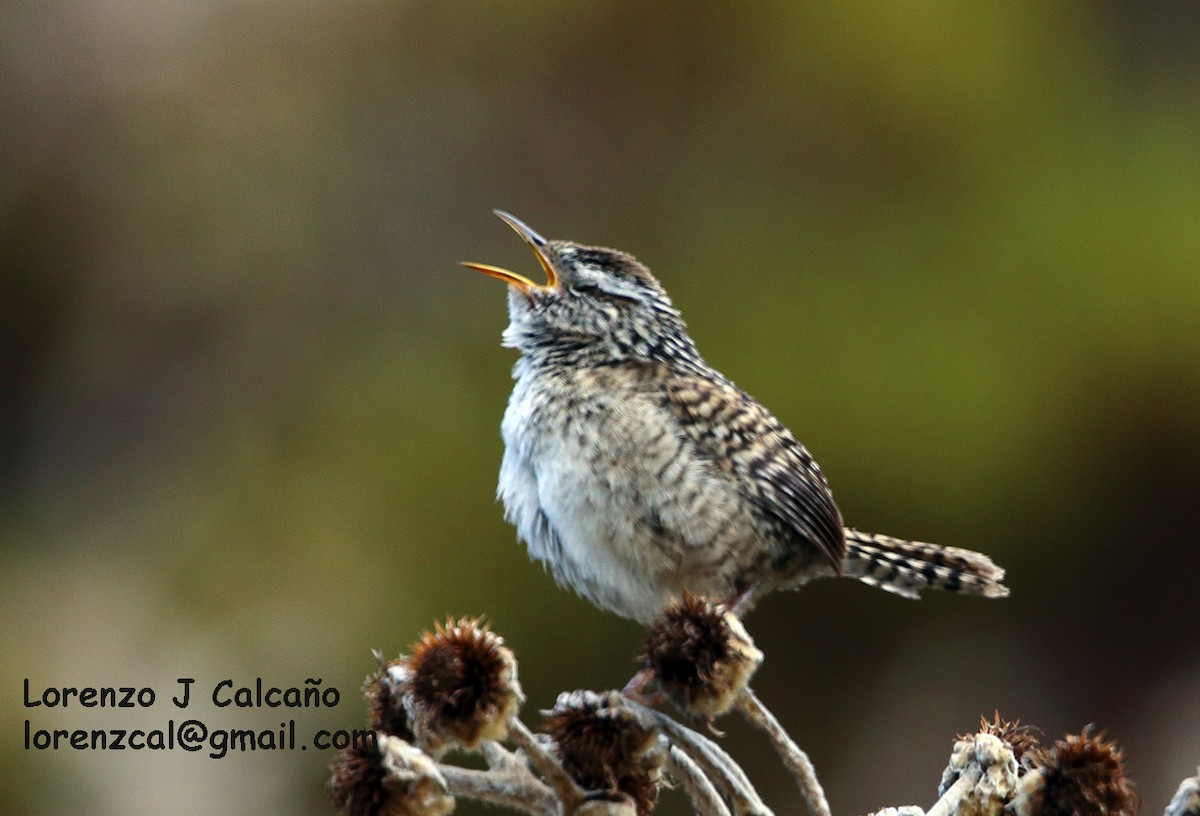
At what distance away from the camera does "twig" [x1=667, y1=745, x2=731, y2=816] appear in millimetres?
1781

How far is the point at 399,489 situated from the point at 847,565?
3.15 m

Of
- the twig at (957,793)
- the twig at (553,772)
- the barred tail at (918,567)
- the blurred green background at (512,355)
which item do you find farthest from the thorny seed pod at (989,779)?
the blurred green background at (512,355)

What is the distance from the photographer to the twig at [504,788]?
1.67 meters

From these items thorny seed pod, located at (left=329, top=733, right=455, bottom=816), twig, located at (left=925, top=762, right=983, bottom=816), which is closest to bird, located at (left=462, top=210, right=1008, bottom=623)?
twig, located at (left=925, top=762, right=983, bottom=816)

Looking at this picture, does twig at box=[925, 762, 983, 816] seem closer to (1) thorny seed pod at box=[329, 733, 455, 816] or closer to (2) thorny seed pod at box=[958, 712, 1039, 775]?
(2) thorny seed pod at box=[958, 712, 1039, 775]

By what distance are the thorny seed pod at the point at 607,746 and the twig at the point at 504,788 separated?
0.07 m

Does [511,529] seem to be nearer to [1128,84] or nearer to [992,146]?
[992,146]

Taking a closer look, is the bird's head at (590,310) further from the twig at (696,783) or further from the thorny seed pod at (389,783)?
the thorny seed pod at (389,783)

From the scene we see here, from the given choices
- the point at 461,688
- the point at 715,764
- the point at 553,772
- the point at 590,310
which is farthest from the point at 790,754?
the point at 590,310

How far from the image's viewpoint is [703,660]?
1.80 metres

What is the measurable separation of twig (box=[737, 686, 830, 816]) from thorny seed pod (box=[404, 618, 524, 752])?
340mm

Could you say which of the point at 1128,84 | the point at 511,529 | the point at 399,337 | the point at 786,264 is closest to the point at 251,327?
the point at 399,337

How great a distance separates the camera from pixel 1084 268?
21.8 feet

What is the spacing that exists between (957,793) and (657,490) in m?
1.24
